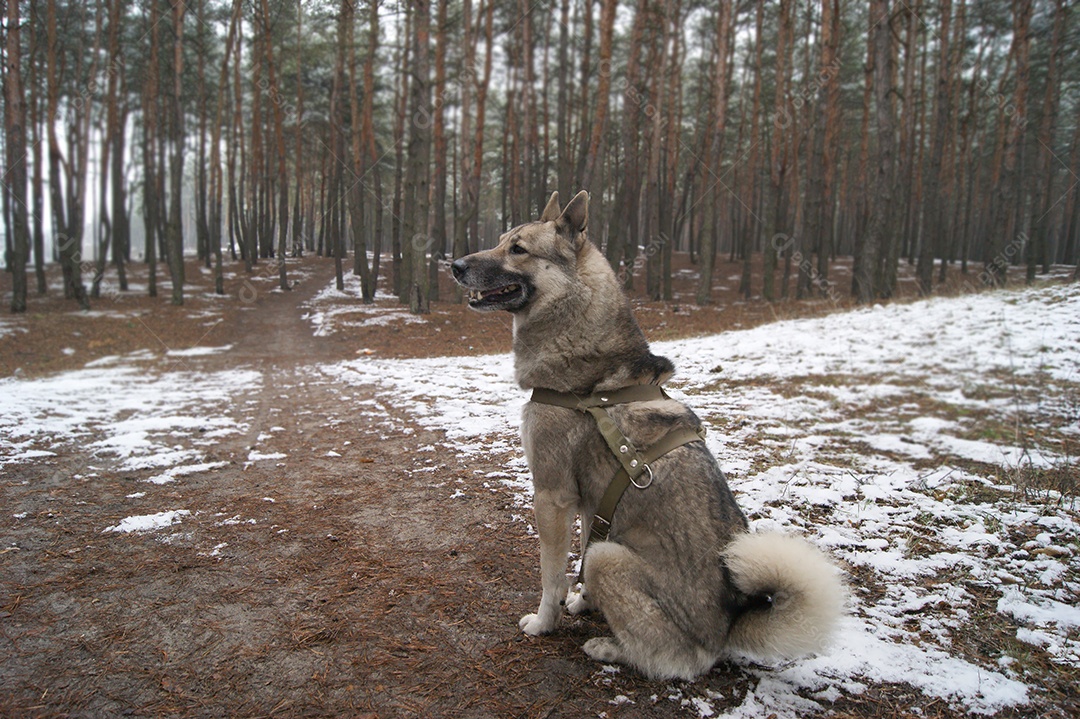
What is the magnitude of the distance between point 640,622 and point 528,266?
78.0 inches

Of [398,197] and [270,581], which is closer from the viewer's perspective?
[270,581]

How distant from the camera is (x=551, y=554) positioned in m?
2.98

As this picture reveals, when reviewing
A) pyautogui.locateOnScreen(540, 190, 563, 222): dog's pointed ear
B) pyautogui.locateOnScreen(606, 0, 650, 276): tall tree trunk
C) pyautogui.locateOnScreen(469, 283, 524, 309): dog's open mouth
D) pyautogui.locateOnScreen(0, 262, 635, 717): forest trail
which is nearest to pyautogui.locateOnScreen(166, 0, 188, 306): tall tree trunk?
pyautogui.locateOnScreen(606, 0, 650, 276): tall tree trunk

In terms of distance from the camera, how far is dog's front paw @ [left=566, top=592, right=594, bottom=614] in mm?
3242

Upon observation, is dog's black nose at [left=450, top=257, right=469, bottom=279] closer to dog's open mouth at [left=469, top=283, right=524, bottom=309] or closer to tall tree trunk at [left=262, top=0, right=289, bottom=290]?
dog's open mouth at [left=469, top=283, right=524, bottom=309]

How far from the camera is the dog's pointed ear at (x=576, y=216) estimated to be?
333 cm

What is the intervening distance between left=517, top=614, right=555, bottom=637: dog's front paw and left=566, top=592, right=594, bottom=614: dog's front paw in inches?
9.1

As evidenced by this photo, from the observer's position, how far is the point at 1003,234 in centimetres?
2145

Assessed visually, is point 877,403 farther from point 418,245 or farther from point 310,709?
point 418,245

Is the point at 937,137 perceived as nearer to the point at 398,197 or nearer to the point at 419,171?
the point at 419,171

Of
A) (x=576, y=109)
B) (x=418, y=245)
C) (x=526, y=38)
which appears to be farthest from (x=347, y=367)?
(x=576, y=109)

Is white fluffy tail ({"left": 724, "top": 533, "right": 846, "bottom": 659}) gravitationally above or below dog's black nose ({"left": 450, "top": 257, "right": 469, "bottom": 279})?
below

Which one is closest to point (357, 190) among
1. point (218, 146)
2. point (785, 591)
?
point (218, 146)

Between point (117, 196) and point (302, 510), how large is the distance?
101 ft
